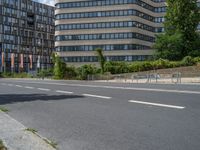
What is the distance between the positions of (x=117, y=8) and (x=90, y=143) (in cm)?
8505

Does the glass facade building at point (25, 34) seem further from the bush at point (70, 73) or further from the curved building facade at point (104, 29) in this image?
the bush at point (70, 73)

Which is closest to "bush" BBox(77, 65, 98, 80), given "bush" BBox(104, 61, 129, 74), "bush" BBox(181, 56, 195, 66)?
"bush" BBox(104, 61, 129, 74)

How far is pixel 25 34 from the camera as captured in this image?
124125mm

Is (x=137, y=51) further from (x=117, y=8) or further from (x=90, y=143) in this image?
(x=90, y=143)

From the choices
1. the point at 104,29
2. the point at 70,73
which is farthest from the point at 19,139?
the point at 104,29

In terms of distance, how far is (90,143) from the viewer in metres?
7.01

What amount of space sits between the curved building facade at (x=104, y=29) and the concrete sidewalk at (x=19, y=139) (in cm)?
8295

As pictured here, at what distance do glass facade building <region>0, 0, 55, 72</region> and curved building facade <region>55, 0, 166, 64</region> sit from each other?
67.6ft

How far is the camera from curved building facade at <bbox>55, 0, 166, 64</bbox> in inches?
3551

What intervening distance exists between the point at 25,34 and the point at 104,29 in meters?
41.0

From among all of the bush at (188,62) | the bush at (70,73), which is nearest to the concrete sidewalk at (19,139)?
the bush at (70,73)

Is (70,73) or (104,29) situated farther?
(104,29)

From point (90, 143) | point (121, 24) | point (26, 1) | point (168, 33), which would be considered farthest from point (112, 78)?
point (26, 1)

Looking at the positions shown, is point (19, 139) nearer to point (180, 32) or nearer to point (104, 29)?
point (180, 32)
